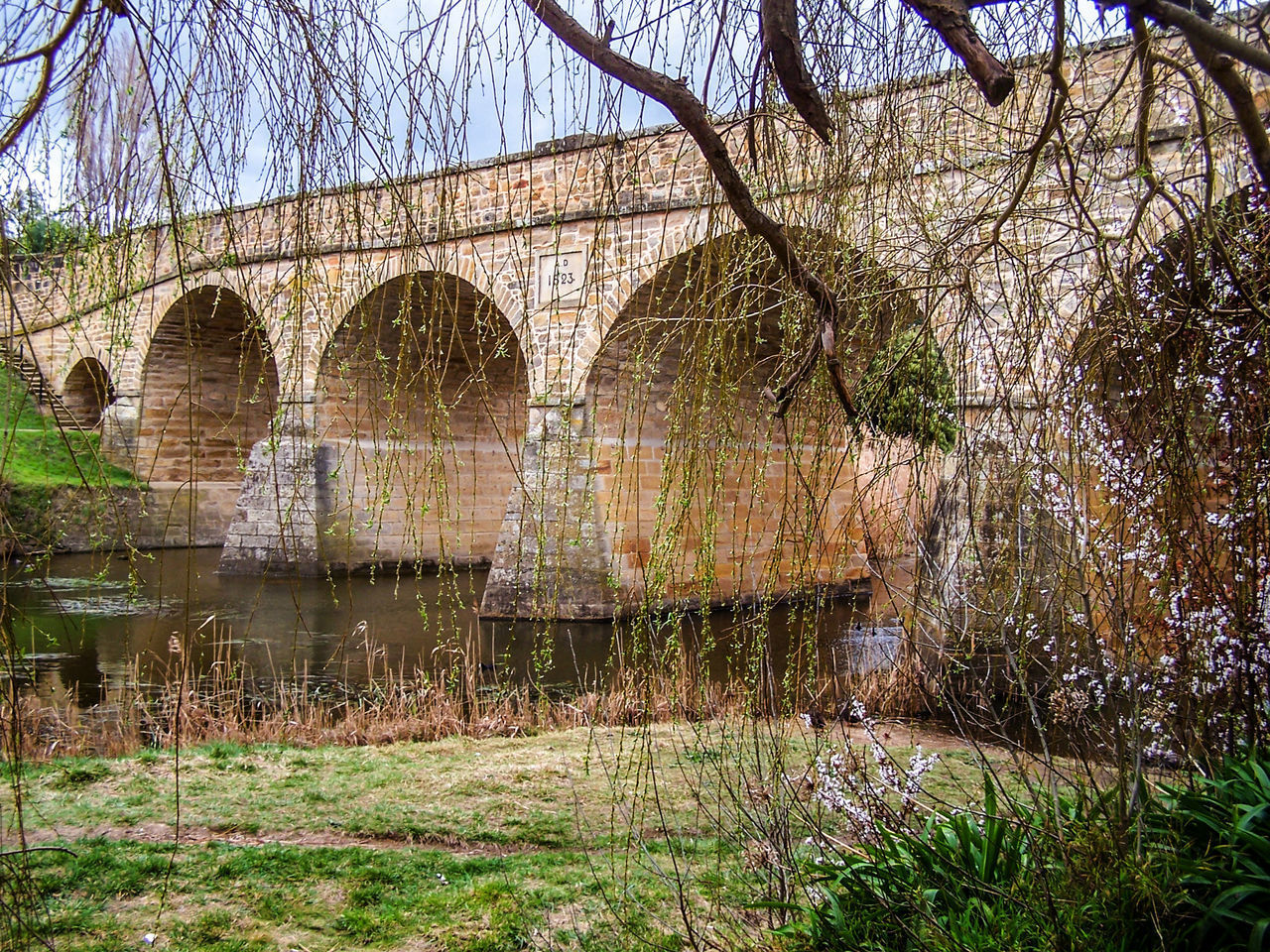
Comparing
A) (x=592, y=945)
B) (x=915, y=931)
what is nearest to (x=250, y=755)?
(x=592, y=945)

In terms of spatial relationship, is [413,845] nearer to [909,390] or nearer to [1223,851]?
[909,390]

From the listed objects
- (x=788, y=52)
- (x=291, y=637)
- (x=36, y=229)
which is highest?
(x=788, y=52)

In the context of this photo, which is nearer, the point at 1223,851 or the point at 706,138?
the point at 706,138

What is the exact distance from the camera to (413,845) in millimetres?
3934

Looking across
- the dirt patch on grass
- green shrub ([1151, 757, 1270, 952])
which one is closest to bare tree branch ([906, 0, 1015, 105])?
green shrub ([1151, 757, 1270, 952])

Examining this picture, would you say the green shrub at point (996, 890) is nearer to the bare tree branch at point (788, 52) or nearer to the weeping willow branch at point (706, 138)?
the weeping willow branch at point (706, 138)

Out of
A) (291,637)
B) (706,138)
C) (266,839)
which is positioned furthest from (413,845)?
(291,637)

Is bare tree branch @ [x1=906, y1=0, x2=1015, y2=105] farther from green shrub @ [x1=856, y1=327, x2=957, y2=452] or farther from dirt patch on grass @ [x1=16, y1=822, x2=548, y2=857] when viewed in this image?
dirt patch on grass @ [x1=16, y1=822, x2=548, y2=857]

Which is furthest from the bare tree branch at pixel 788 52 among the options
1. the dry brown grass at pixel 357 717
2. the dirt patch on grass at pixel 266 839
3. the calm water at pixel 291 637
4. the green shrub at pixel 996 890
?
the calm water at pixel 291 637

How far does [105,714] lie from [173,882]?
10.8ft

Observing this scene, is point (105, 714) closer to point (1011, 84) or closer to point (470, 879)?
point (470, 879)

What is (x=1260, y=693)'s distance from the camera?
2775 mm

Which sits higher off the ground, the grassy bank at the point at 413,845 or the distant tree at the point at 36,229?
the distant tree at the point at 36,229

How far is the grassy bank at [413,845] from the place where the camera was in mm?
2986
